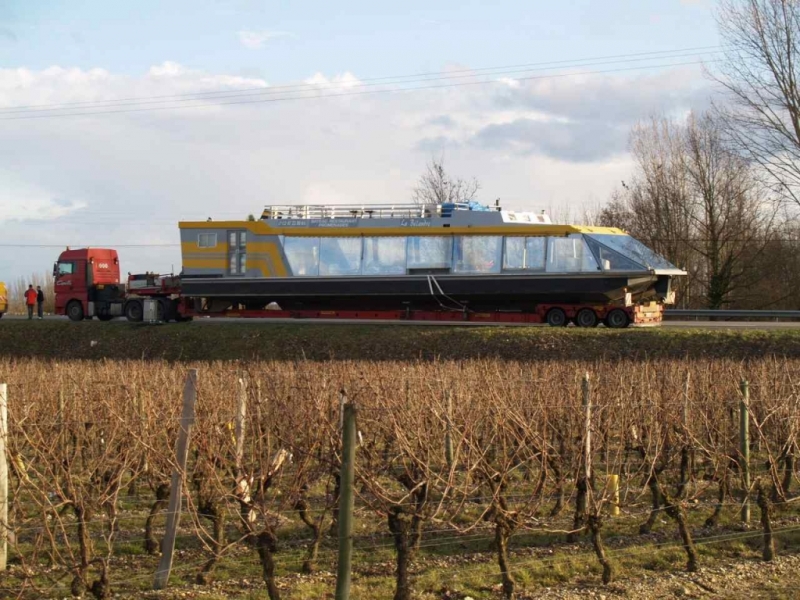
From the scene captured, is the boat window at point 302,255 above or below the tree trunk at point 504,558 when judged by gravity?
above

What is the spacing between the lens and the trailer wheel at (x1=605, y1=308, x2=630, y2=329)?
2880 centimetres

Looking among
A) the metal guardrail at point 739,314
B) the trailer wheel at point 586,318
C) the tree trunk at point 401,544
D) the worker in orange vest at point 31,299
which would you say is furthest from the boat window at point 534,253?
the worker in orange vest at point 31,299

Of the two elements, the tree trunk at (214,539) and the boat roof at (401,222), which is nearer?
the tree trunk at (214,539)

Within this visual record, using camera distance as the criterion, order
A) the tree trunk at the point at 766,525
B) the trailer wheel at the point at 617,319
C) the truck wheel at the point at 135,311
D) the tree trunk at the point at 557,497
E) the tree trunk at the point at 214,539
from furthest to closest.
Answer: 1. the truck wheel at the point at 135,311
2. the trailer wheel at the point at 617,319
3. the tree trunk at the point at 557,497
4. the tree trunk at the point at 766,525
5. the tree trunk at the point at 214,539

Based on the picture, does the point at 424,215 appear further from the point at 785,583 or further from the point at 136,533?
the point at 785,583

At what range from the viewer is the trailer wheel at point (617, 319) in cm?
2880

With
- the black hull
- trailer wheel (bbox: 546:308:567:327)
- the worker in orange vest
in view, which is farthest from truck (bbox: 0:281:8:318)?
trailer wheel (bbox: 546:308:567:327)

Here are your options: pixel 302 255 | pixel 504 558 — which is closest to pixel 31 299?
pixel 302 255

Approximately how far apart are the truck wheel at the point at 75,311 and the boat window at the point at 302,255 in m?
11.3

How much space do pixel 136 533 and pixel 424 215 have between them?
780 inches

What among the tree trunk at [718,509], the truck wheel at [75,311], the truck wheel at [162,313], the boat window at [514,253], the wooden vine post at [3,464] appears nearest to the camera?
the wooden vine post at [3,464]

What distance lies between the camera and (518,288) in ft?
96.2

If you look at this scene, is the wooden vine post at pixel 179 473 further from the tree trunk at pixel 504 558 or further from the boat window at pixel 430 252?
the boat window at pixel 430 252

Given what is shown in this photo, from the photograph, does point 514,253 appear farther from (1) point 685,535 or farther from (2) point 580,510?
(1) point 685,535
